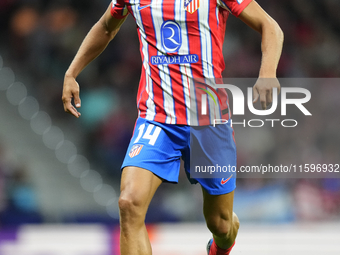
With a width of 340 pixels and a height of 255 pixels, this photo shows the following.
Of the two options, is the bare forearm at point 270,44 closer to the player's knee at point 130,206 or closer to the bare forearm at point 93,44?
the player's knee at point 130,206

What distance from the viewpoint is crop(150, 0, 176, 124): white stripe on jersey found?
8.32 feet

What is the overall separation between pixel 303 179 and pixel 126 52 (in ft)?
9.65

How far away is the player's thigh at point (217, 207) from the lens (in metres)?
2.78

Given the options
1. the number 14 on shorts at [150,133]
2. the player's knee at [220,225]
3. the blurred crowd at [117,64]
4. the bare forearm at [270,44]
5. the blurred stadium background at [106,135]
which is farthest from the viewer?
the blurred crowd at [117,64]

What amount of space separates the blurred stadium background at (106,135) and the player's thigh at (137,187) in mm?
2476

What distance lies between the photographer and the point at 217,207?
2.80m

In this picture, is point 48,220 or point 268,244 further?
point 48,220

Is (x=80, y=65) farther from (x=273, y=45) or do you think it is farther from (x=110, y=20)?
(x=273, y=45)

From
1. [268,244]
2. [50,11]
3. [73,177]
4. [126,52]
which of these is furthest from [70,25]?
[268,244]

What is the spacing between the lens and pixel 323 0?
646cm

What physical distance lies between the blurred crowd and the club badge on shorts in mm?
3289

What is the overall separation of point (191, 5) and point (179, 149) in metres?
0.80

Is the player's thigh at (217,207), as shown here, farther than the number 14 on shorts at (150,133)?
Yes

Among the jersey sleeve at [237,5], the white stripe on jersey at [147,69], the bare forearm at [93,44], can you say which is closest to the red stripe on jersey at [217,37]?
the jersey sleeve at [237,5]
